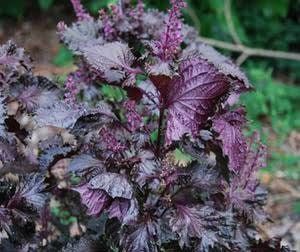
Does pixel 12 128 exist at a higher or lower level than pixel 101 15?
lower

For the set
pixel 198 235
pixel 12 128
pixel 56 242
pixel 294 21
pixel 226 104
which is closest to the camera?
pixel 198 235

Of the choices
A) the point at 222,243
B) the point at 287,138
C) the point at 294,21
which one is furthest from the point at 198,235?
the point at 294,21

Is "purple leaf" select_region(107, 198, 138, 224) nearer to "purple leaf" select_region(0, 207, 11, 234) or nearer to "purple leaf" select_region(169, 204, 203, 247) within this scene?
"purple leaf" select_region(169, 204, 203, 247)

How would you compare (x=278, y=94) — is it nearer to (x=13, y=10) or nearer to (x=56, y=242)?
(x=13, y=10)

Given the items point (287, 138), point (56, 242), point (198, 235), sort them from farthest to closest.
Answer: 1. point (287, 138)
2. point (56, 242)
3. point (198, 235)

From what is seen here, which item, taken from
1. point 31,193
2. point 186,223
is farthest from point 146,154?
point 31,193

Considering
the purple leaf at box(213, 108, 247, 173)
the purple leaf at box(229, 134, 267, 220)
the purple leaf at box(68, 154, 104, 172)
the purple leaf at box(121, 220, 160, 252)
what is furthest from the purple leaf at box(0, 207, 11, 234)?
the purple leaf at box(229, 134, 267, 220)

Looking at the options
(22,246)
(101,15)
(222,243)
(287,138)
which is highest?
(101,15)

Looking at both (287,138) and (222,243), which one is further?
(287,138)
